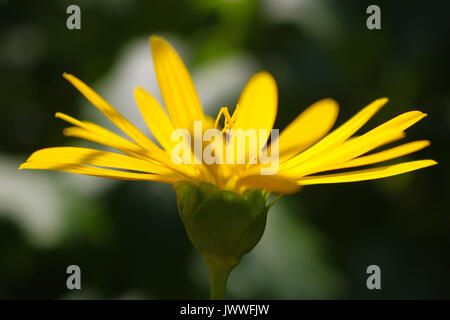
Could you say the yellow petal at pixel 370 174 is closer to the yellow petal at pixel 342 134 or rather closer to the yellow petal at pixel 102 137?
the yellow petal at pixel 342 134

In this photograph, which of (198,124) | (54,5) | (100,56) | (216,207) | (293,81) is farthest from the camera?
(54,5)

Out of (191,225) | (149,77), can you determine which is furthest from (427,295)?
(191,225)

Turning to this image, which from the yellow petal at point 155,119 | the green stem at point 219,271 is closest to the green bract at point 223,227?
the green stem at point 219,271

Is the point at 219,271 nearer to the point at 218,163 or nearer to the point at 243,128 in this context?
the point at 218,163

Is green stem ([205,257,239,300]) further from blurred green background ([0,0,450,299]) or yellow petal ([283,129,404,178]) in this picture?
blurred green background ([0,0,450,299])

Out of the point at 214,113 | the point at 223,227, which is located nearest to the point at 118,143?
the point at 223,227

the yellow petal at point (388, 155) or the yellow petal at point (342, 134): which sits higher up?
the yellow petal at point (342, 134)

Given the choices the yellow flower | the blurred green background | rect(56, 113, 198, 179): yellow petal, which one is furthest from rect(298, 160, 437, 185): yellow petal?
the blurred green background

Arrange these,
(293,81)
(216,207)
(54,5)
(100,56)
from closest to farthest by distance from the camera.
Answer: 1. (216,207)
2. (293,81)
3. (100,56)
4. (54,5)

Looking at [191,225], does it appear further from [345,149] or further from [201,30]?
[201,30]
